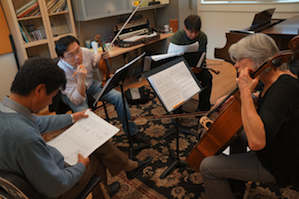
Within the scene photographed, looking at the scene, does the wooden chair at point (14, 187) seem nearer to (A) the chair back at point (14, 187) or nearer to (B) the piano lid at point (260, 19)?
(A) the chair back at point (14, 187)

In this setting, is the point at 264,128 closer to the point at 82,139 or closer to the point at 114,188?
the point at 82,139

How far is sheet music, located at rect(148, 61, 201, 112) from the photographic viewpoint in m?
1.63

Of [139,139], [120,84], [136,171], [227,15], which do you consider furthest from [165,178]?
[227,15]

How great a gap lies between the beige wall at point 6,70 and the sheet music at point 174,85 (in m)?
2.09

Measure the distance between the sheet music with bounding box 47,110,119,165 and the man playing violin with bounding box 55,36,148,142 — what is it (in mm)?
533

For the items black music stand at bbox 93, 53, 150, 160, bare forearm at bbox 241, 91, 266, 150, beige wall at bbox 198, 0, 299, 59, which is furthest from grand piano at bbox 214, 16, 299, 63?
bare forearm at bbox 241, 91, 266, 150

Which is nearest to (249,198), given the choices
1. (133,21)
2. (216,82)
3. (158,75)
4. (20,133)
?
(158,75)

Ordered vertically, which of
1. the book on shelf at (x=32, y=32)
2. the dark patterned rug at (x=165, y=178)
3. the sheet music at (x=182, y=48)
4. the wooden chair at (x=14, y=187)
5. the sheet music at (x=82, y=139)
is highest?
the book on shelf at (x=32, y=32)

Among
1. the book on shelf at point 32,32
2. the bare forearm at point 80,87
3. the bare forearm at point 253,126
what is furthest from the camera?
the book on shelf at point 32,32

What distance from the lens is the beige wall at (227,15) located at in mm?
3451

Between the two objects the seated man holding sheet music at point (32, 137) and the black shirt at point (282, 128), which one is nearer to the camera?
the seated man holding sheet music at point (32, 137)

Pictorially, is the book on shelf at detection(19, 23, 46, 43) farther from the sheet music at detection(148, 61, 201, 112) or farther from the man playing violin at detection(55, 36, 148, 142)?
the sheet music at detection(148, 61, 201, 112)

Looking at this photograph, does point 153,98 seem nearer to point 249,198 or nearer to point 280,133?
point 249,198

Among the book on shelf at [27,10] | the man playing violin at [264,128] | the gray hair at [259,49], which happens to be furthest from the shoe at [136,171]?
the book on shelf at [27,10]
